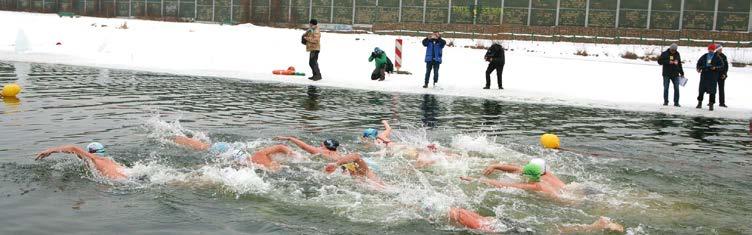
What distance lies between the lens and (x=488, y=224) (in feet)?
25.4

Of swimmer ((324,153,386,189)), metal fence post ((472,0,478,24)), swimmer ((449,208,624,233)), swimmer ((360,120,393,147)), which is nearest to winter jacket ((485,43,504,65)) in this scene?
swimmer ((360,120,393,147))

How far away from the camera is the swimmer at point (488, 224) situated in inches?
305

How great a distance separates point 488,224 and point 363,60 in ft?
78.4

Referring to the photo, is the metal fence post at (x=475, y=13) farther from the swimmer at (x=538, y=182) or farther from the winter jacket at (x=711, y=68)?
the swimmer at (x=538, y=182)

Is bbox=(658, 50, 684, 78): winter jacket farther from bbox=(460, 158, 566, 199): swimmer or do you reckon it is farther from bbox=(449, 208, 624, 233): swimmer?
bbox=(449, 208, 624, 233): swimmer

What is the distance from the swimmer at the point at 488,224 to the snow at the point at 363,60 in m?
12.4

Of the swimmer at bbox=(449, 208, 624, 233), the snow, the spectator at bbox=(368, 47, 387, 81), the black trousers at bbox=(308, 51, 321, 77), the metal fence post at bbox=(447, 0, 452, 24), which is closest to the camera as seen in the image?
the swimmer at bbox=(449, 208, 624, 233)

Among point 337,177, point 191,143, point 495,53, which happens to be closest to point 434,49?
point 495,53

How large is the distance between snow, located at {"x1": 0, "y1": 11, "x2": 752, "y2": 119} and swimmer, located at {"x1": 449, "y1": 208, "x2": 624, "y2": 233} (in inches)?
489

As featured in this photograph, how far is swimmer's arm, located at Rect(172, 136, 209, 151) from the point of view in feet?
38.0

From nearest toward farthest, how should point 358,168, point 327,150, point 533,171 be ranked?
point 533,171 → point 358,168 → point 327,150

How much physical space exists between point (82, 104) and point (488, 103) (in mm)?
10250

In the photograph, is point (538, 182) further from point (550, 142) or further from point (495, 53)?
point (495, 53)

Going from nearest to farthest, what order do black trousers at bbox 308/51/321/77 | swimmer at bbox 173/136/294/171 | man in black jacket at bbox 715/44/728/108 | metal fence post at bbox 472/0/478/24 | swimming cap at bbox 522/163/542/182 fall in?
swimming cap at bbox 522/163/542/182, swimmer at bbox 173/136/294/171, man in black jacket at bbox 715/44/728/108, black trousers at bbox 308/51/321/77, metal fence post at bbox 472/0/478/24
